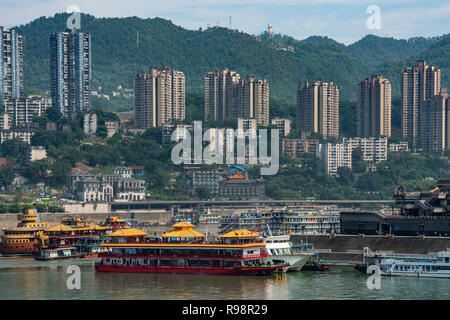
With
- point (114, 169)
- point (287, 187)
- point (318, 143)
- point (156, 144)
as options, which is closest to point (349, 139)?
point (318, 143)

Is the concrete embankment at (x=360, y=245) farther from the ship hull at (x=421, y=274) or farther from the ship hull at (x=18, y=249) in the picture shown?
the ship hull at (x=18, y=249)

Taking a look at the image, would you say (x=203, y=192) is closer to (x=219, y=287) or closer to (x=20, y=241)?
(x=20, y=241)

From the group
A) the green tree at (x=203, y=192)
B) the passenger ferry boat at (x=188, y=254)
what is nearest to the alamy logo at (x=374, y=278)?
the passenger ferry boat at (x=188, y=254)

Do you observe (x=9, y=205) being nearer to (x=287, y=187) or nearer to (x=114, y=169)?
(x=114, y=169)

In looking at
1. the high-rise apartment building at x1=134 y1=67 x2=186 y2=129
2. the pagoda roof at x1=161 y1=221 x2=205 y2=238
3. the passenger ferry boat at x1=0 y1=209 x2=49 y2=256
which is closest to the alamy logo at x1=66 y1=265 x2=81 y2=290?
the pagoda roof at x1=161 y1=221 x2=205 y2=238

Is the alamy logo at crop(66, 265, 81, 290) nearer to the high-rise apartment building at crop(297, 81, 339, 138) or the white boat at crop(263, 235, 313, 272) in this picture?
the white boat at crop(263, 235, 313, 272)
